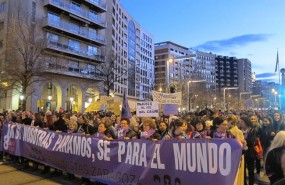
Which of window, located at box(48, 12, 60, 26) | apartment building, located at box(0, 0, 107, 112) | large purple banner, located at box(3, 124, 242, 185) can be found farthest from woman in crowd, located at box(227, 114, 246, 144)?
window, located at box(48, 12, 60, 26)

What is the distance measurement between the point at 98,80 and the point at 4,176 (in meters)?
47.3

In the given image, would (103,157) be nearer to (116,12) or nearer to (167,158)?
(167,158)

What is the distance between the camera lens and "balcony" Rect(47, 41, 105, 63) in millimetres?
49969

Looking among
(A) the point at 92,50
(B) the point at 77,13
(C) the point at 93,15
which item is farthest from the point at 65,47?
(C) the point at 93,15

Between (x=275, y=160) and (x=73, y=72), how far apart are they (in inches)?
1997

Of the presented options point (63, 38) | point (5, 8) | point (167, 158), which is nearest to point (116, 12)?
point (63, 38)

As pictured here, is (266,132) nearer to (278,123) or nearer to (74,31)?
(278,123)

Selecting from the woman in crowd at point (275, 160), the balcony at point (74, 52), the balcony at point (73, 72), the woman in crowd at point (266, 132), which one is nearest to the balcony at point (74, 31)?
the balcony at point (74, 52)

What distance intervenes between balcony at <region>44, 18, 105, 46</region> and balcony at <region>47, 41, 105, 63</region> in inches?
81.8

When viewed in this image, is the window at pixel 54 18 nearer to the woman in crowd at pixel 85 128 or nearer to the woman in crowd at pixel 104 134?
the woman in crowd at pixel 85 128

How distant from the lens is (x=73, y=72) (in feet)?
175

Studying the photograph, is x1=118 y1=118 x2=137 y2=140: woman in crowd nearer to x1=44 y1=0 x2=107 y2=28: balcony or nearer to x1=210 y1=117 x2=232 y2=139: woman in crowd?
x1=210 y1=117 x2=232 y2=139: woman in crowd

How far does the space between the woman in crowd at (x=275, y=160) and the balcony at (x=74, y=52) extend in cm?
4599

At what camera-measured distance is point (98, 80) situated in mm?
57719
